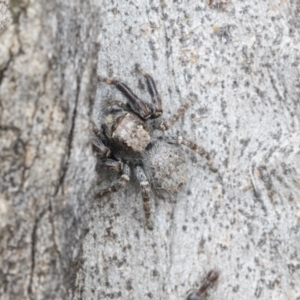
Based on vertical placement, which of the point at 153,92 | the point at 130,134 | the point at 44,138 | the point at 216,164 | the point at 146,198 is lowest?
the point at 146,198

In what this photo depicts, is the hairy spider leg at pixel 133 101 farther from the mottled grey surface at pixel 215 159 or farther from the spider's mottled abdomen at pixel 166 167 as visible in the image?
the spider's mottled abdomen at pixel 166 167

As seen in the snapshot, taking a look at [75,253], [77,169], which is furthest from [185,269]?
[77,169]

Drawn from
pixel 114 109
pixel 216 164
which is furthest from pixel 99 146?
pixel 216 164

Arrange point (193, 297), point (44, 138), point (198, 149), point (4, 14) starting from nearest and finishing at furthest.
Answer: point (44, 138) → point (193, 297) → point (198, 149) → point (4, 14)

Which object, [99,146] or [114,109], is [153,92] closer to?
[114,109]

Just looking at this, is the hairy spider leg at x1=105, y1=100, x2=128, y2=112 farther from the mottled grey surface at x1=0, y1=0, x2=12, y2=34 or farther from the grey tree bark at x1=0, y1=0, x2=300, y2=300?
the mottled grey surface at x1=0, y1=0, x2=12, y2=34

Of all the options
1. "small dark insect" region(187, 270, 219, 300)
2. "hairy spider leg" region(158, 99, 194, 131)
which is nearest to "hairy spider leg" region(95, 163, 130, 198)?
"hairy spider leg" region(158, 99, 194, 131)

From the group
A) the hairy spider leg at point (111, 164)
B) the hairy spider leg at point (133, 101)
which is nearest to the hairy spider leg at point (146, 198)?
the hairy spider leg at point (111, 164)
